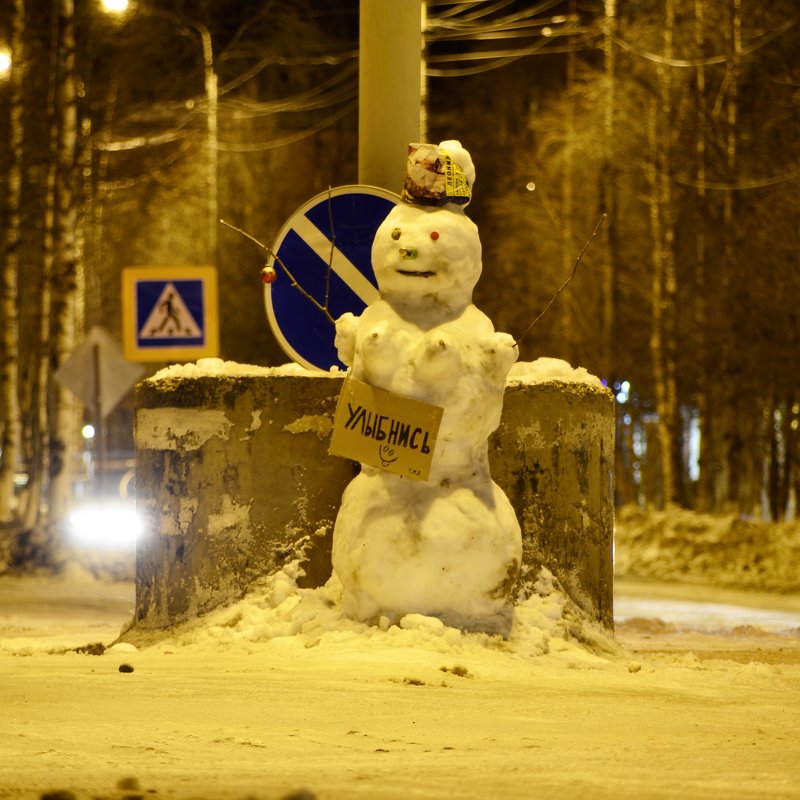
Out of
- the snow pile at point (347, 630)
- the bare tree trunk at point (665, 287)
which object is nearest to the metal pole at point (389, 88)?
the snow pile at point (347, 630)

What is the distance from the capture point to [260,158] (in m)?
45.5

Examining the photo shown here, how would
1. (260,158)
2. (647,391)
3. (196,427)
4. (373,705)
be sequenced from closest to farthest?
1. (373,705)
2. (196,427)
3. (647,391)
4. (260,158)

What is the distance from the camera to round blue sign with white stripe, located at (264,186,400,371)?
859cm

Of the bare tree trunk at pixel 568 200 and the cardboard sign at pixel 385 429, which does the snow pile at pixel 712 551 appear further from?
the cardboard sign at pixel 385 429

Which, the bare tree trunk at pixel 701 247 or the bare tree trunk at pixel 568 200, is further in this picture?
the bare tree trunk at pixel 568 200

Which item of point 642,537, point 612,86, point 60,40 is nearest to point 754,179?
point 612,86

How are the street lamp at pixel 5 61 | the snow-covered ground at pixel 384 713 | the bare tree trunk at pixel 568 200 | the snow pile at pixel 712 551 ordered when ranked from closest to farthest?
the snow-covered ground at pixel 384 713 → the snow pile at pixel 712 551 → the street lamp at pixel 5 61 → the bare tree trunk at pixel 568 200

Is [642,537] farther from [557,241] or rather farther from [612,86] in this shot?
[557,241]

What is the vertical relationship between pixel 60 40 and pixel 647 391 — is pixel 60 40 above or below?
above

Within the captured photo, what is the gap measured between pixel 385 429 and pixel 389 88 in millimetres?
2295

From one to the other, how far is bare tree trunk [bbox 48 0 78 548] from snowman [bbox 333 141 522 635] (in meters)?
12.9

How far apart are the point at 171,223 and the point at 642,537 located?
91.2 feet

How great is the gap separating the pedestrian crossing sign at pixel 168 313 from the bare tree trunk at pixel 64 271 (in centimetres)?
580

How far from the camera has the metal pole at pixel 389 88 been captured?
8977mm
